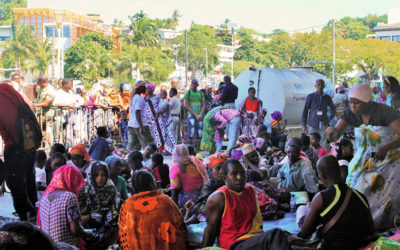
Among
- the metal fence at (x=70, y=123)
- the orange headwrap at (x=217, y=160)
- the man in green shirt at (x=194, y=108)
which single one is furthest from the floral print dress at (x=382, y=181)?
the man in green shirt at (x=194, y=108)

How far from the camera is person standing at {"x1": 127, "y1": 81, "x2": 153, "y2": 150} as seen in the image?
11195mm

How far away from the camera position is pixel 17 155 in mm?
6230

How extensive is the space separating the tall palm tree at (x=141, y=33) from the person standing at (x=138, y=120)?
66971mm

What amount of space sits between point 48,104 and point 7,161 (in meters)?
4.85

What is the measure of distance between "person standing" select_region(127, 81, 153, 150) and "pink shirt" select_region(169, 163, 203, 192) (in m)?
4.48

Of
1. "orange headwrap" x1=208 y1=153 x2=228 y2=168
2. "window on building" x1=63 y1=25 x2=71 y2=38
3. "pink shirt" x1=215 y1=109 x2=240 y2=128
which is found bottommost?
"orange headwrap" x1=208 y1=153 x2=228 y2=168

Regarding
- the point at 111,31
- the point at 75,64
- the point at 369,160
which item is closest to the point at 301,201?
the point at 369,160

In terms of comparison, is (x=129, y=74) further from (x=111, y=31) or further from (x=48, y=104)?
(x=48, y=104)

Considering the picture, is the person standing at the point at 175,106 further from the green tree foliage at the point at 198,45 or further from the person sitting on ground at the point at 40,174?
the green tree foliage at the point at 198,45

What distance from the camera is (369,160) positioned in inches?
234

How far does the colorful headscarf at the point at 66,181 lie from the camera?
17.3 feet

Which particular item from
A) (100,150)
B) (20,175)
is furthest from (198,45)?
(20,175)

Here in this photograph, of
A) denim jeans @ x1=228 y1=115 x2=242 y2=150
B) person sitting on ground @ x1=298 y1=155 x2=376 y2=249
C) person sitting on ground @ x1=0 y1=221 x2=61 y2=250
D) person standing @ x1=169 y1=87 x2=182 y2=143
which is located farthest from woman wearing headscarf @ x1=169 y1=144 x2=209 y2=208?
person standing @ x1=169 y1=87 x2=182 y2=143

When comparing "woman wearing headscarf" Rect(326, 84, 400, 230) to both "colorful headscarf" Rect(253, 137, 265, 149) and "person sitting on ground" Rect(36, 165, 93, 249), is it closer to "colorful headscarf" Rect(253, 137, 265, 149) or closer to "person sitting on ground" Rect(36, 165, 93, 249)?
"person sitting on ground" Rect(36, 165, 93, 249)
